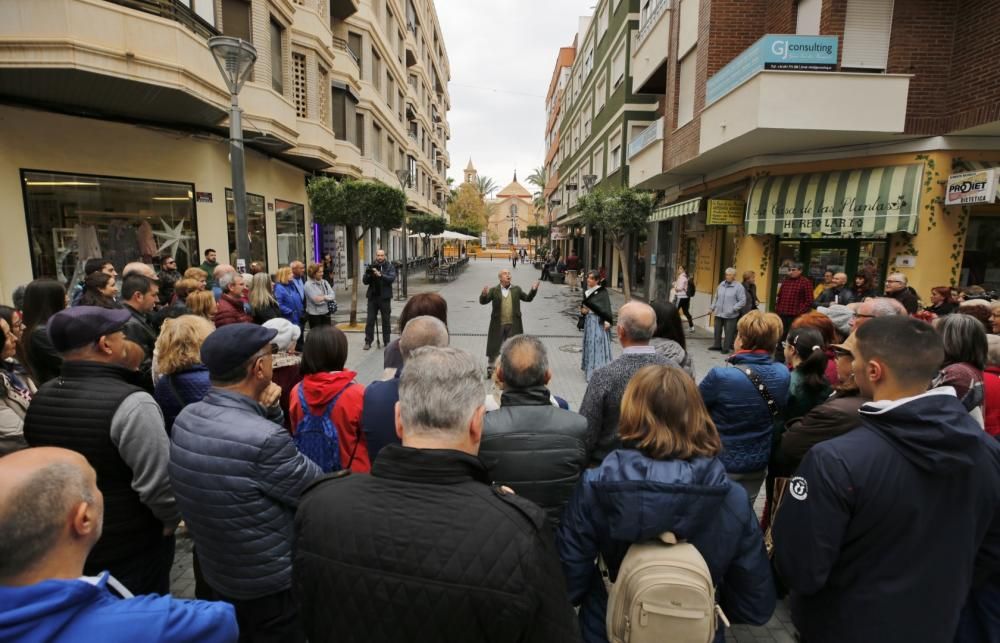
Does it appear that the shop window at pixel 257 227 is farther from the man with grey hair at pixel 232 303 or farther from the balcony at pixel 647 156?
the balcony at pixel 647 156

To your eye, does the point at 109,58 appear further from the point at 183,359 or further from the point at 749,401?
the point at 749,401

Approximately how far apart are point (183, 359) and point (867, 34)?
12.4 m

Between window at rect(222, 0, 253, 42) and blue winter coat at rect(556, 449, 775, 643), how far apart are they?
567 inches

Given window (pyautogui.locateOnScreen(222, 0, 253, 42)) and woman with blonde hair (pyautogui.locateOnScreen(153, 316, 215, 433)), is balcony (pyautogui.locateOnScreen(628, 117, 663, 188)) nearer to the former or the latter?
window (pyautogui.locateOnScreen(222, 0, 253, 42))

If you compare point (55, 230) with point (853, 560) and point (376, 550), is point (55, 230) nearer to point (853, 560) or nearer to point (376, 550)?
point (376, 550)

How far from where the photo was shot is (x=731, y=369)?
3053 millimetres

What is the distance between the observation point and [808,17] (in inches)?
407

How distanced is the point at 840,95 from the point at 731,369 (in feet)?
29.1

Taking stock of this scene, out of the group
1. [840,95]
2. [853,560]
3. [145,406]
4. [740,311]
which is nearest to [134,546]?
[145,406]

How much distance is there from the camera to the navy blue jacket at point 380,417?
8.58 ft

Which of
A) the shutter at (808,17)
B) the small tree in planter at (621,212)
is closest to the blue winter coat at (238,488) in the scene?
the shutter at (808,17)

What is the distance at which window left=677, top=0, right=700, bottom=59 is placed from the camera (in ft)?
42.2

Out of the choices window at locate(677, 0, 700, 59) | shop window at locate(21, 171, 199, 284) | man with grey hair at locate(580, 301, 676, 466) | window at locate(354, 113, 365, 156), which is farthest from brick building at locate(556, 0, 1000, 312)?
window at locate(354, 113, 365, 156)

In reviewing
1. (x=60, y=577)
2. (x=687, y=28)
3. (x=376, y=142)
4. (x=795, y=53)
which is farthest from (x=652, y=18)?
(x=60, y=577)
